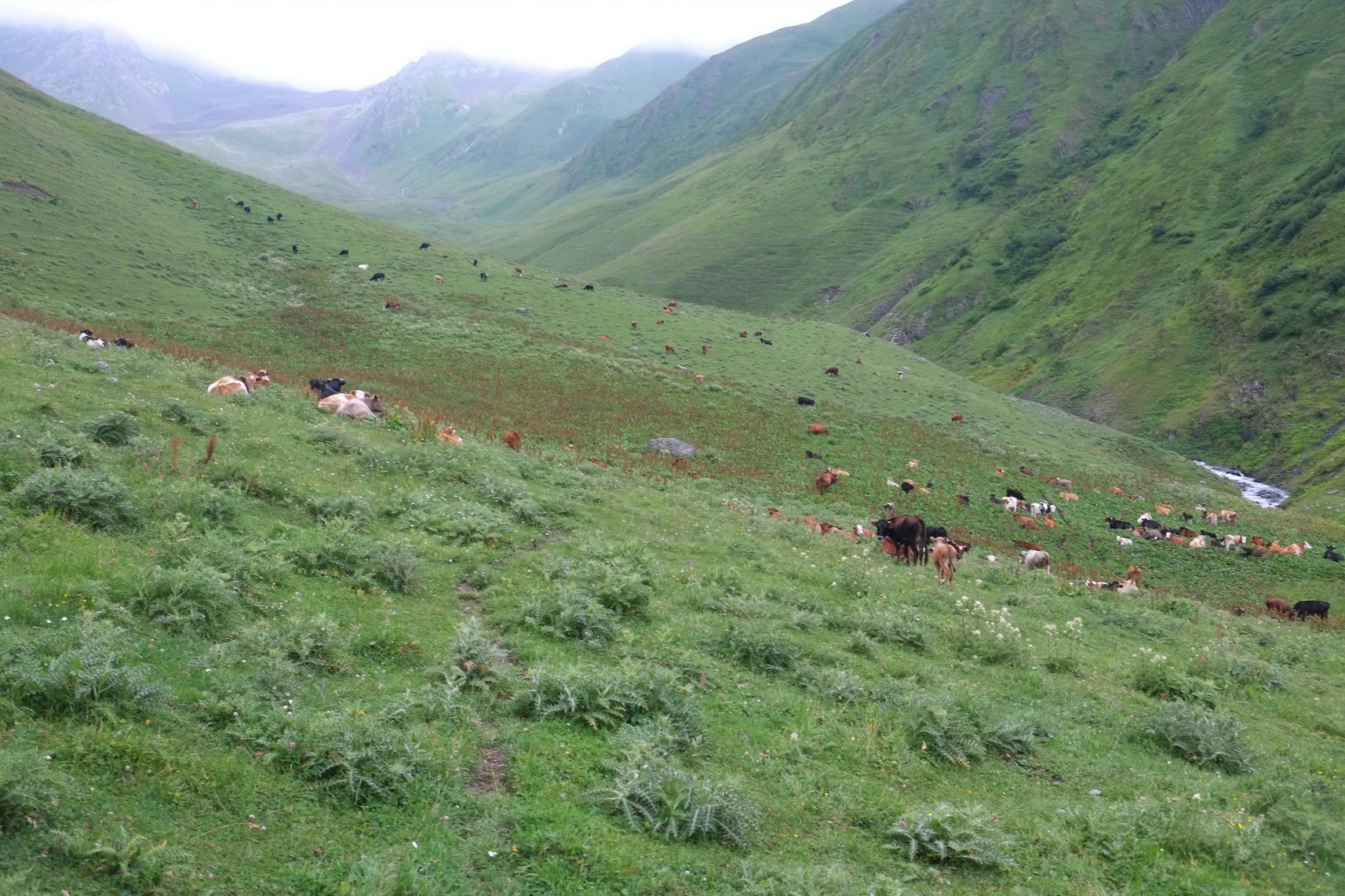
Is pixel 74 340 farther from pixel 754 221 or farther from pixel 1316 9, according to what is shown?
pixel 1316 9

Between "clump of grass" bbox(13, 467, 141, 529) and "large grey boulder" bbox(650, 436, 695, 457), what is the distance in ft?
72.4

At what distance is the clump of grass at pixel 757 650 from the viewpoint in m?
11.3

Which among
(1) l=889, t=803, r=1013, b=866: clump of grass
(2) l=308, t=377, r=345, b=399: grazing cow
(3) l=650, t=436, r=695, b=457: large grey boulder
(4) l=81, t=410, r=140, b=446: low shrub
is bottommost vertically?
(3) l=650, t=436, r=695, b=457: large grey boulder

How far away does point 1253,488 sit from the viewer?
54500 mm

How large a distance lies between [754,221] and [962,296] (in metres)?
42.3

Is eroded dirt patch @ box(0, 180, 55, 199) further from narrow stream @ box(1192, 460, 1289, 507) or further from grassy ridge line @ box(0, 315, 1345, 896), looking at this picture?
narrow stream @ box(1192, 460, 1289, 507)

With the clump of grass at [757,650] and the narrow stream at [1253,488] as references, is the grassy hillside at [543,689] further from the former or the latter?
the narrow stream at [1253,488]

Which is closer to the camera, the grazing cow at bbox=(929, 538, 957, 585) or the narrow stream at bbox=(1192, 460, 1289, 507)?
the grazing cow at bbox=(929, 538, 957, 585)

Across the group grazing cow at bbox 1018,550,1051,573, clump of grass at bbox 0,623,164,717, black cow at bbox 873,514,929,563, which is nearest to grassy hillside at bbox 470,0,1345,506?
grazing cow at bbox 1018,550,1051,573

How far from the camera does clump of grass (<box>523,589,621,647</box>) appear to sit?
10773 mm

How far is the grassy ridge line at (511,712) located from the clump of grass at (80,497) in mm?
261

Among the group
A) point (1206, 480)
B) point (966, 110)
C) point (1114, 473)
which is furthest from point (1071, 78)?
point (1114, 473)

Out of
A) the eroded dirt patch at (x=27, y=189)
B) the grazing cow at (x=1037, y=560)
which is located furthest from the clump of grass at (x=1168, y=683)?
the eroded dirt patch at (x=27, y=189)

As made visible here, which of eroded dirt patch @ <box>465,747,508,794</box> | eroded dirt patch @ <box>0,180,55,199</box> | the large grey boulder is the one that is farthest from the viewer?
eroded dirt patch @ <box>0,180,55,199</box>
